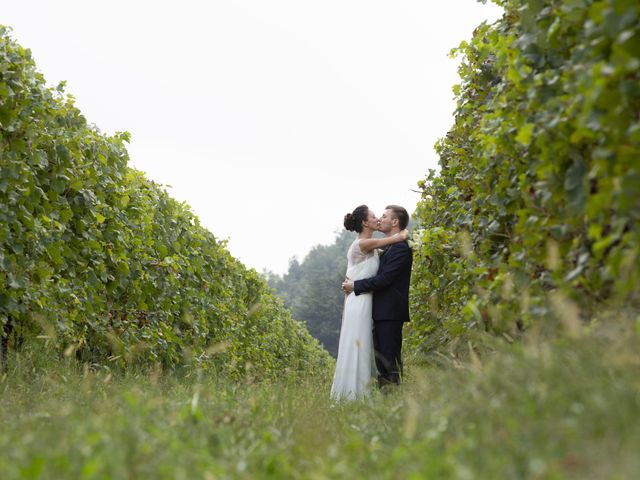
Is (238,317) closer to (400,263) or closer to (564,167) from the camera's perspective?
(400,263)

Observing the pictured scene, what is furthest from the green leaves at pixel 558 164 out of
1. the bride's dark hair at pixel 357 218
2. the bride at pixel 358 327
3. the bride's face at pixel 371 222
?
the bride's dark hair at pixel 357 218

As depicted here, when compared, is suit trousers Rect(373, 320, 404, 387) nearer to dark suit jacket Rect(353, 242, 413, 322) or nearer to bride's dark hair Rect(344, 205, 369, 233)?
dark suit jacket Rect(353, 242, 413, 322)

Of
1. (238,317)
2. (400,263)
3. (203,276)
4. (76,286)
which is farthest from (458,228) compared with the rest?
(238,317)

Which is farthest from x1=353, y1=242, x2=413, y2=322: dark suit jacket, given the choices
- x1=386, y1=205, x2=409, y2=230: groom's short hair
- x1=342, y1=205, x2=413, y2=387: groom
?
x1=386, y1=205, x2=409, y2=230: groom's short hair

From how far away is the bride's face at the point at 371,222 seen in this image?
9.37 m

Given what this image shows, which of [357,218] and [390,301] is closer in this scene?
[390,301]

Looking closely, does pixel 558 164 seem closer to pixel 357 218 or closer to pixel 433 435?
pixel 433 435

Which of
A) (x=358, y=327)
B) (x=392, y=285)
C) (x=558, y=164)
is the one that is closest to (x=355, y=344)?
(x=358, y=327)

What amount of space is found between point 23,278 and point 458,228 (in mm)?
4085

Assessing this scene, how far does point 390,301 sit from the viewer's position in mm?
8656

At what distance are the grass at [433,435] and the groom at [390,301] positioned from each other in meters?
4.05

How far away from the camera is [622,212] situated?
328cm

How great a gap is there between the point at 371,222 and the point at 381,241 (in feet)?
1.94

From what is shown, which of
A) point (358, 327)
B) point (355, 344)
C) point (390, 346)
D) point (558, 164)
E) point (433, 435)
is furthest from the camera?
point (355, 344)
